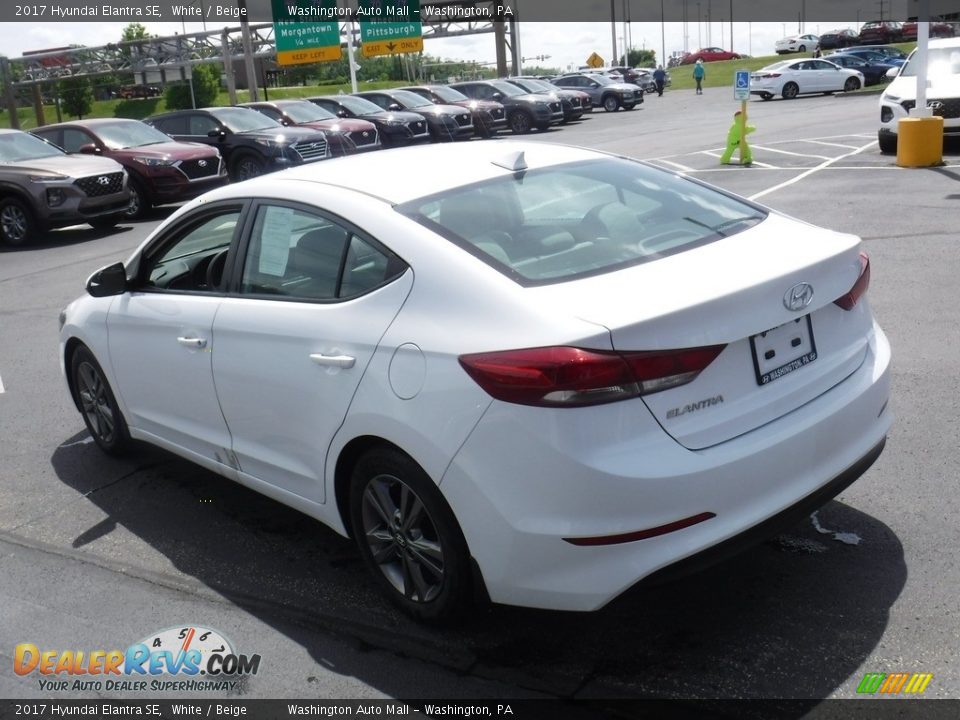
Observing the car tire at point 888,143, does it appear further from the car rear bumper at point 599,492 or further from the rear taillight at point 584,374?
the rear taillight at point 584,374

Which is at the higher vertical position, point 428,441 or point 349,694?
point 428,441

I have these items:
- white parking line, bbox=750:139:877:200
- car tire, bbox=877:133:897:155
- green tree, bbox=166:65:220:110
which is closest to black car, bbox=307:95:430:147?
white parking line, bbox=750:139:877:200

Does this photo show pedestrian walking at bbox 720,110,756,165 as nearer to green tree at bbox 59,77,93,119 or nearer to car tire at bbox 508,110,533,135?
car tire at bbox 508,110,533,135

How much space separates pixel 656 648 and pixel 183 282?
285 centimetres

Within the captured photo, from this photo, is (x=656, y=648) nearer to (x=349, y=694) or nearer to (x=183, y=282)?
(x=349, y=694)

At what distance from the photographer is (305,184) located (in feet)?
13.9

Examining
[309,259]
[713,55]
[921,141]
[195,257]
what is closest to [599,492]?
[309,259]

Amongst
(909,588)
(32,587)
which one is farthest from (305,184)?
(909,588)

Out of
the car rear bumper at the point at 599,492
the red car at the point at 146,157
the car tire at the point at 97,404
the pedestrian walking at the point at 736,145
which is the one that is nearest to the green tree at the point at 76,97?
the red car at the point at 146,157

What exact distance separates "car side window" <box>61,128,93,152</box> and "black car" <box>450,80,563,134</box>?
15.3 metres

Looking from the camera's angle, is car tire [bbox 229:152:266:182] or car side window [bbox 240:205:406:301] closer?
car side window [bbox 240:205:406:301]

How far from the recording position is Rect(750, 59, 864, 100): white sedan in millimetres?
37688

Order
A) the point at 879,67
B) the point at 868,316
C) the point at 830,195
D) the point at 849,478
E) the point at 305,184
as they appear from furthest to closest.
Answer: the point at 879,67 → the point at 830,195 → the point at 305,184 → the point at 868,316 → the point at 849,478

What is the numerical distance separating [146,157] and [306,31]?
88.2ft
